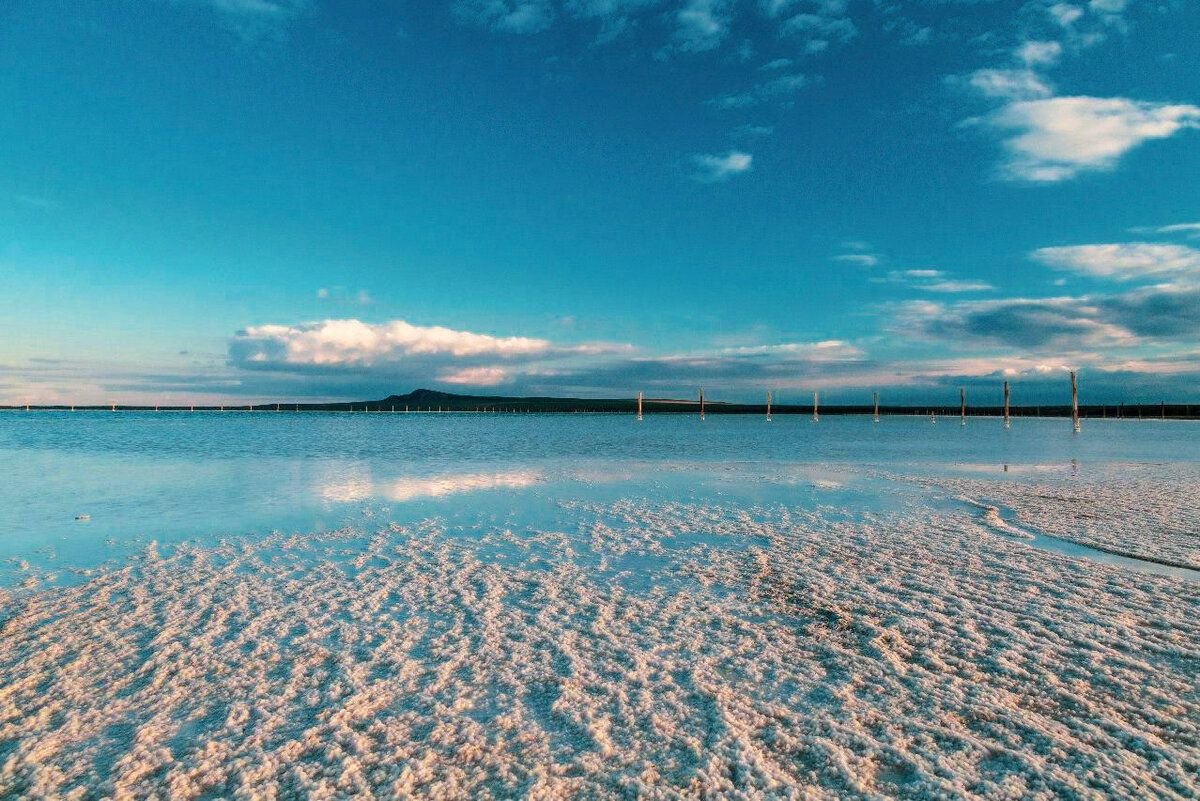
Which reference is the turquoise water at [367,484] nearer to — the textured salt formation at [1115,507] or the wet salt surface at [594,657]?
the wet salt surface at [594,657]

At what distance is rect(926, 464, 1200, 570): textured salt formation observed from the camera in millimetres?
10805

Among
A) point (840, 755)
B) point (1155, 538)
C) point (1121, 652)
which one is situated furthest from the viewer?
point (1155, 538)

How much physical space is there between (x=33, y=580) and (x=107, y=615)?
8.18ft

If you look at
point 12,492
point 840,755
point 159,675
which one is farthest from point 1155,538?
point 12,492

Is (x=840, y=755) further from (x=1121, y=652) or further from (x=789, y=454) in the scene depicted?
(x=789, y=454)

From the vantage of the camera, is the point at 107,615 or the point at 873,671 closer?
the point at 873,671

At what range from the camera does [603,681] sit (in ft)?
17.6

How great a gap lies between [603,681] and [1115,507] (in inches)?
605

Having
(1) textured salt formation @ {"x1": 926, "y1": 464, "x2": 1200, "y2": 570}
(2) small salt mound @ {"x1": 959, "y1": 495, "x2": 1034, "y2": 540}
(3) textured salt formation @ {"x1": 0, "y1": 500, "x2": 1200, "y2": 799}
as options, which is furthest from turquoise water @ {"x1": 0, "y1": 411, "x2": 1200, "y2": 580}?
(3) textured salt formation @ {"x1": 0, "y1": 500, "x2": 1200, "y2": 799}

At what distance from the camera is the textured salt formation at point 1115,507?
1080cm

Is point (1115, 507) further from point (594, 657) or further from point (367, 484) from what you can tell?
point (367, 484)

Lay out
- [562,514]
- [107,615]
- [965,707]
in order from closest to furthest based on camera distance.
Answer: [965,707]
[107,615]
[562,514]

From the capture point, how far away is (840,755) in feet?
13.9

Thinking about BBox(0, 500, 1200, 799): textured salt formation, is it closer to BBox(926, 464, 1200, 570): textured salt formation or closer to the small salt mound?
BBox(926, 464, 1200, 570): textured salt formation
